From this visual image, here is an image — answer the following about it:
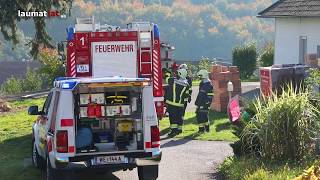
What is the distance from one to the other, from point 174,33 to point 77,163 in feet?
230

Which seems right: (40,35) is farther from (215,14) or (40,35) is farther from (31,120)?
(215,14)

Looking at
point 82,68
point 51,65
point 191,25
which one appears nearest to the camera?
point 82,68

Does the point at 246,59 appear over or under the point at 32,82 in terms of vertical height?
over

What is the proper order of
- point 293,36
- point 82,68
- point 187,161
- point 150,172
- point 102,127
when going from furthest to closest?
point 293,36 → point 82,68 → point 187,161 → point 102,127 → point 150,172

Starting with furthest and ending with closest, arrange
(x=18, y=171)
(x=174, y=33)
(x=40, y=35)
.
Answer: (x=174, y=33), (x=40, y=35), (x=18, y=171)

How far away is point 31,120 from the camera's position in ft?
61.7

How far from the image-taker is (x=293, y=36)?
2536 centimetres

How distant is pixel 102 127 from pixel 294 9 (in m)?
16.7

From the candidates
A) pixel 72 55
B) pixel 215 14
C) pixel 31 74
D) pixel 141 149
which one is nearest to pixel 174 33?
pixel 215 14

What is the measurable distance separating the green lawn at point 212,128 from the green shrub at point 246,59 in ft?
50.5

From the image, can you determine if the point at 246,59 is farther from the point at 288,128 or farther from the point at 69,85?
the point at 69,85

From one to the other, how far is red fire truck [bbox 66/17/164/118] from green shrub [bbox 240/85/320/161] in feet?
15.4

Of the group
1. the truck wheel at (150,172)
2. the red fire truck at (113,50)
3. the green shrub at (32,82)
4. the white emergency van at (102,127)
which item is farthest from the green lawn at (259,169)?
the green shrub at (32,82)

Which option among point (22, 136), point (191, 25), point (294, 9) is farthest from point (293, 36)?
point (191, 25)
